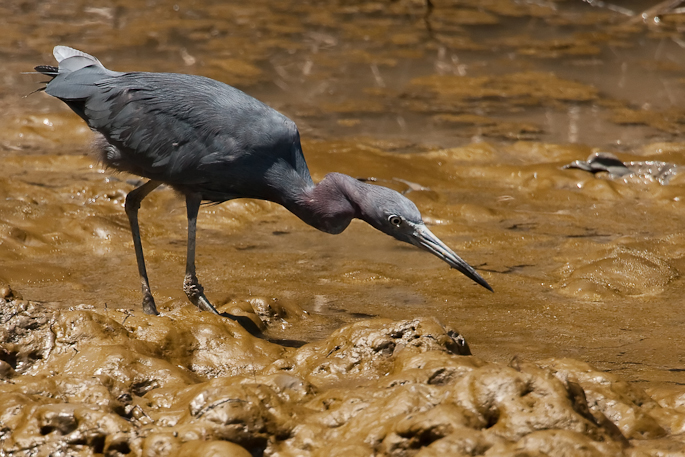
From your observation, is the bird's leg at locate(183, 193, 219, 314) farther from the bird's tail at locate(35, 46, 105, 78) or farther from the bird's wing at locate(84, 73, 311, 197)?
the bird's tail at locate(35, 46, 105, 78)

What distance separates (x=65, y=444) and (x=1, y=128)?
5.84 meters

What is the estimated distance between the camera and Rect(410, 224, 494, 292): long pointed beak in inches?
160

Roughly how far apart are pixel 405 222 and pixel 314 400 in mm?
1536

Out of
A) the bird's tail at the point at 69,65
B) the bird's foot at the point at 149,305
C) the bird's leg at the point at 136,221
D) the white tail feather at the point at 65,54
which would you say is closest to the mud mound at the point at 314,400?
the bird's foot at the point at 149,305

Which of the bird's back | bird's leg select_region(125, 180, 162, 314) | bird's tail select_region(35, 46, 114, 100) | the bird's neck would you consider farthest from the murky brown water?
bird's tail select_region(35, 46, 114, 100)

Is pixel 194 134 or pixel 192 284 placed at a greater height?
pixel 194 134

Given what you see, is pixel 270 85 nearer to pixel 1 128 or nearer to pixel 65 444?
pixel 1 128

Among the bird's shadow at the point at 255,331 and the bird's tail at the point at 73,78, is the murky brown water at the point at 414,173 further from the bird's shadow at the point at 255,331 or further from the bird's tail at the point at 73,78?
the bird's tail at the point at 73,78

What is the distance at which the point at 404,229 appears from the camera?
4.15m

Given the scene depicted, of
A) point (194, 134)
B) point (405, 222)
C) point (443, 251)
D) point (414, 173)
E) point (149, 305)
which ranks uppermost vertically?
point (194, 134)

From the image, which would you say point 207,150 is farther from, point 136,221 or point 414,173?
point 414,173

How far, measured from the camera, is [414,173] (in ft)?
23.2

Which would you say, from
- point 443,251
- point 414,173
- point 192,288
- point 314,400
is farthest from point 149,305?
point 414,173

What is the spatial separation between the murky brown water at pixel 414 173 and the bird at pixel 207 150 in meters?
0.53
